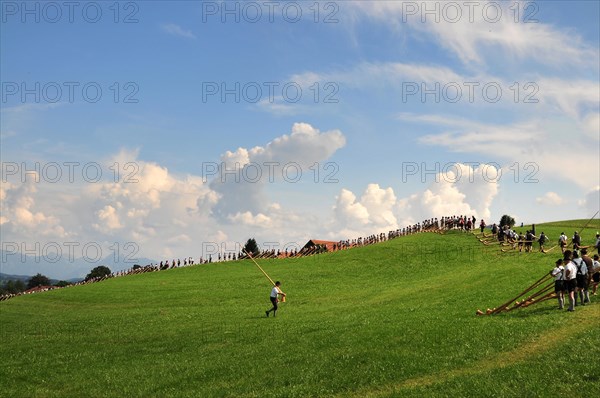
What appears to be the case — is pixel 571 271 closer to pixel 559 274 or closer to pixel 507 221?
pixel 559 274

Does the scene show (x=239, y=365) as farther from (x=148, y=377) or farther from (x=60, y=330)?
(x=60, y=330)

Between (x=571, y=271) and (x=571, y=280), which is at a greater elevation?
(x=571, y=271)

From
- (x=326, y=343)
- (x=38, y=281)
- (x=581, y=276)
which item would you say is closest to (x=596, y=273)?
(x=581, y=276)

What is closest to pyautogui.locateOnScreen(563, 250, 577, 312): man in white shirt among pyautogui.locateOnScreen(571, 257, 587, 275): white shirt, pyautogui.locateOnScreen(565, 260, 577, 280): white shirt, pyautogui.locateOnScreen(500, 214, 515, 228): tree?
pyautogui.locateOnScreen(565, 260, 577, 280): white shirt

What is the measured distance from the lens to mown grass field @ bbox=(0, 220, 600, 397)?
65.5 ft

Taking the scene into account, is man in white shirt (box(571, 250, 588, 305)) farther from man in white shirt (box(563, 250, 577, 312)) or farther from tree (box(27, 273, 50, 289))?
tree (box(27, 273, 50, 289))

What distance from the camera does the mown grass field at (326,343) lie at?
20.0 meters

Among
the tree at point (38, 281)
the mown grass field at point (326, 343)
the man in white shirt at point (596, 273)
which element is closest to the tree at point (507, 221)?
the mown grass field at point (326, 343)

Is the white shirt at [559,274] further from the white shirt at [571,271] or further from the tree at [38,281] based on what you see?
the tree at [38,281]

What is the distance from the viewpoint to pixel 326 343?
2656 cm

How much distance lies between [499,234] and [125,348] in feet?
160

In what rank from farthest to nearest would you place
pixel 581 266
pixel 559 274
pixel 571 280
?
pixel 581 266
pixel 559 274
pixel 571 280

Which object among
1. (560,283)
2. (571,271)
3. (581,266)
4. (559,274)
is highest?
(581,266)

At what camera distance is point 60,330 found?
3956cm
